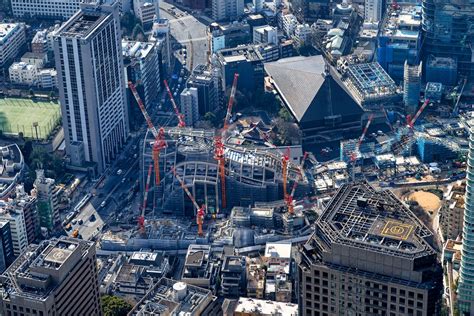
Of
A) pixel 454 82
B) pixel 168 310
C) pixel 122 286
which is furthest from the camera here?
pixel 454 82

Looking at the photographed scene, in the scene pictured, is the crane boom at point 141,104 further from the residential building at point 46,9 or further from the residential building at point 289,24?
the residential building at point 46,9

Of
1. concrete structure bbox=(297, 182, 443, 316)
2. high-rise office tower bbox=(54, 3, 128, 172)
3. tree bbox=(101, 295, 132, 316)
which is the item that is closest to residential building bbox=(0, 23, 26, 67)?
high-rise office tower bbox=(54, 3, 128, 172)

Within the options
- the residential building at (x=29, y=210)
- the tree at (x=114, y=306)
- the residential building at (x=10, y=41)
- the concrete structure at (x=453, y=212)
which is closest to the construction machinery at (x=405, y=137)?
the concrete structure at (x=453, y=212)

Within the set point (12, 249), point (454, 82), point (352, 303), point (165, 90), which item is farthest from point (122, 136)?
point (352, 303)

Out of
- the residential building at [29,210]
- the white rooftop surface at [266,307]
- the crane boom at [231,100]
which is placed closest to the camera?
the white rooftop surface at [266,307]

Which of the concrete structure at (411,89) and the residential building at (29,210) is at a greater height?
the concrete structure at (411,89)

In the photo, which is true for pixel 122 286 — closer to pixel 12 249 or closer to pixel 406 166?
pixel 12 249
